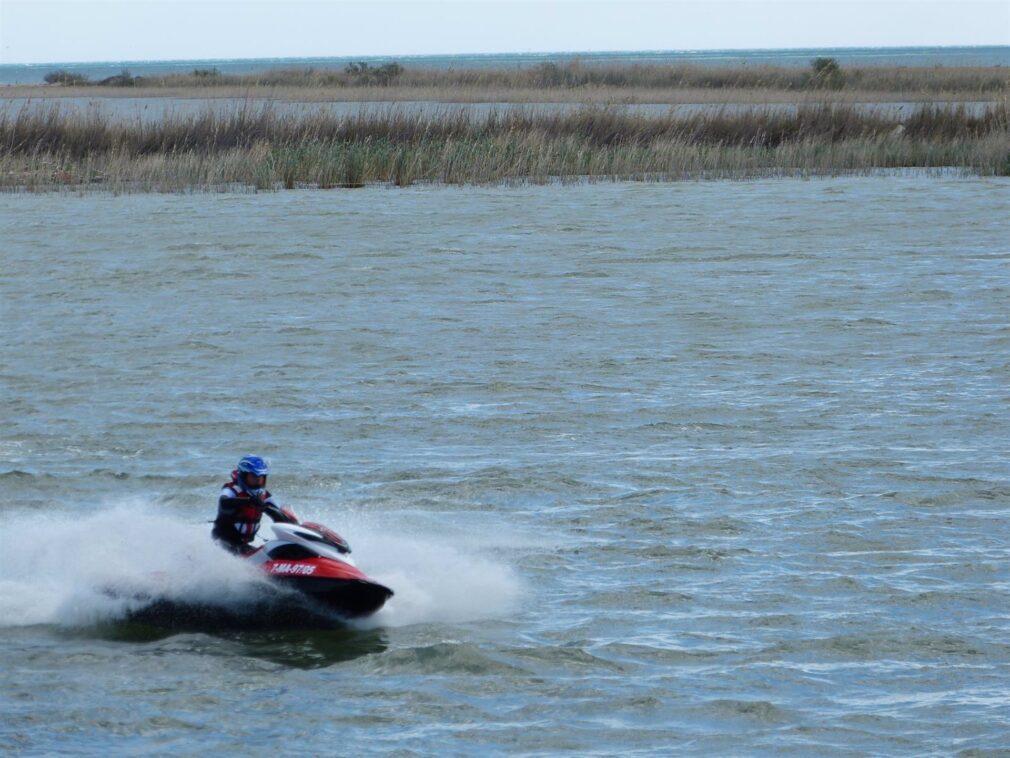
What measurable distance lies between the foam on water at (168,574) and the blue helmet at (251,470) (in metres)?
0.49

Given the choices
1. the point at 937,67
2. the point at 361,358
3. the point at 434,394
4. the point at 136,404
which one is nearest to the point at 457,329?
the point at 361,358

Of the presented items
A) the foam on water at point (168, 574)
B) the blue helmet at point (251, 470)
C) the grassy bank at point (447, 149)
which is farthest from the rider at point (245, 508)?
the grassy bank at point (447, 149)

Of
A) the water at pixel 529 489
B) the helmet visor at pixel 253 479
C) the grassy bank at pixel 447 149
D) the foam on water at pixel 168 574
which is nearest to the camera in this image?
the water at pixel 529 489

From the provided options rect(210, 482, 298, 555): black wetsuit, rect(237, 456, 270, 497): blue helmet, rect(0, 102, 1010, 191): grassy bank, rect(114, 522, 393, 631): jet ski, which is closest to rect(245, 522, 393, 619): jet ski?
rect(114, 522, 393, 631): jet ski

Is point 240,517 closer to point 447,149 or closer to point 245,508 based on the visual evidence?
point 245,508

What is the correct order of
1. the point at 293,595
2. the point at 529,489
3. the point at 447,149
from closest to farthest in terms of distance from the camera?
the point at 293,595
the point at 529,489
the point at 447,149

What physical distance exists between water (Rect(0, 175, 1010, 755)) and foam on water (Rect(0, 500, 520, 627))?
3 cm

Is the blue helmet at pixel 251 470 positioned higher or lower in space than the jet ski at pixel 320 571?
higher

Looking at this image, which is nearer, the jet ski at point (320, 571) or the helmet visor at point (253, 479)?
the jet ski at point (320, 571)

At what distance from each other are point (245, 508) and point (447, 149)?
2588 centimetres

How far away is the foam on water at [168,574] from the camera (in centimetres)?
1042

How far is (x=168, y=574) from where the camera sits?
34.5 ft

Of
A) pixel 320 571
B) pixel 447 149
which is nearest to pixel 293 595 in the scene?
pixel 320 571

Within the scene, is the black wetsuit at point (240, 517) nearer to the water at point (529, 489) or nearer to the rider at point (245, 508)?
the rider at point (245, 508)
